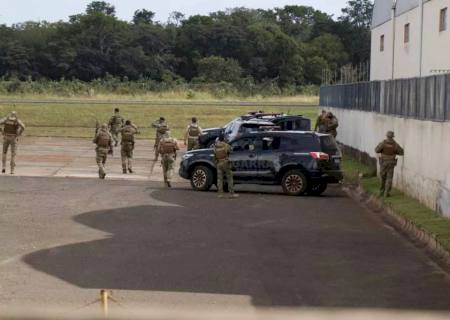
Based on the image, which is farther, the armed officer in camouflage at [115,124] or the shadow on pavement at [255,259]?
the armed officer in camouflage at [115,124]

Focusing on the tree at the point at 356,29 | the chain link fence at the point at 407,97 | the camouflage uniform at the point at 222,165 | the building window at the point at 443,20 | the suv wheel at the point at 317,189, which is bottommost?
the suv wheel at the point at 317,189

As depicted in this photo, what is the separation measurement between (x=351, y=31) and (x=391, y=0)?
71.7m

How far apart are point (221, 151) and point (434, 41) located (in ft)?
31.9

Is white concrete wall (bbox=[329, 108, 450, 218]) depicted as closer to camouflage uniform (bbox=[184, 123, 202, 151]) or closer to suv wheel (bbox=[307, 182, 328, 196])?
suv wheel (bbox=[307, 182, 328, 196])

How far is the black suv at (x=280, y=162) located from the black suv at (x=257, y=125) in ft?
12.3

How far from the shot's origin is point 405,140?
72.0ft

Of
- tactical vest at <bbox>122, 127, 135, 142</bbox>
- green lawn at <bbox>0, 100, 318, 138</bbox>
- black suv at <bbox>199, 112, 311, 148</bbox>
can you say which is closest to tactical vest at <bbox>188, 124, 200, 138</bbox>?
black suv at <bbox>199, 112, 311, 148</bbox>

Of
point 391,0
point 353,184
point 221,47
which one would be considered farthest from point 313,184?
point 221,47

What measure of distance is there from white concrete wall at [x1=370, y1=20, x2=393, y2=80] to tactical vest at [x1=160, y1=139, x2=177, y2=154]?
15273mm

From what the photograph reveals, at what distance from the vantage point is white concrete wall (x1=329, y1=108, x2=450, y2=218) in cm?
1720

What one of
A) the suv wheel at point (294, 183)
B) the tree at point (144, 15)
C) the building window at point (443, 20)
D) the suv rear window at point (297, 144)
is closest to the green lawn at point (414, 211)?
the suv wheel at point (294, 183)

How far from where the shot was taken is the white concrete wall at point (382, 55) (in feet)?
123

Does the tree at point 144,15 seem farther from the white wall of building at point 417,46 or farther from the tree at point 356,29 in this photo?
the white wall of building at point 417,46

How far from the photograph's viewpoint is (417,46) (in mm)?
30969
